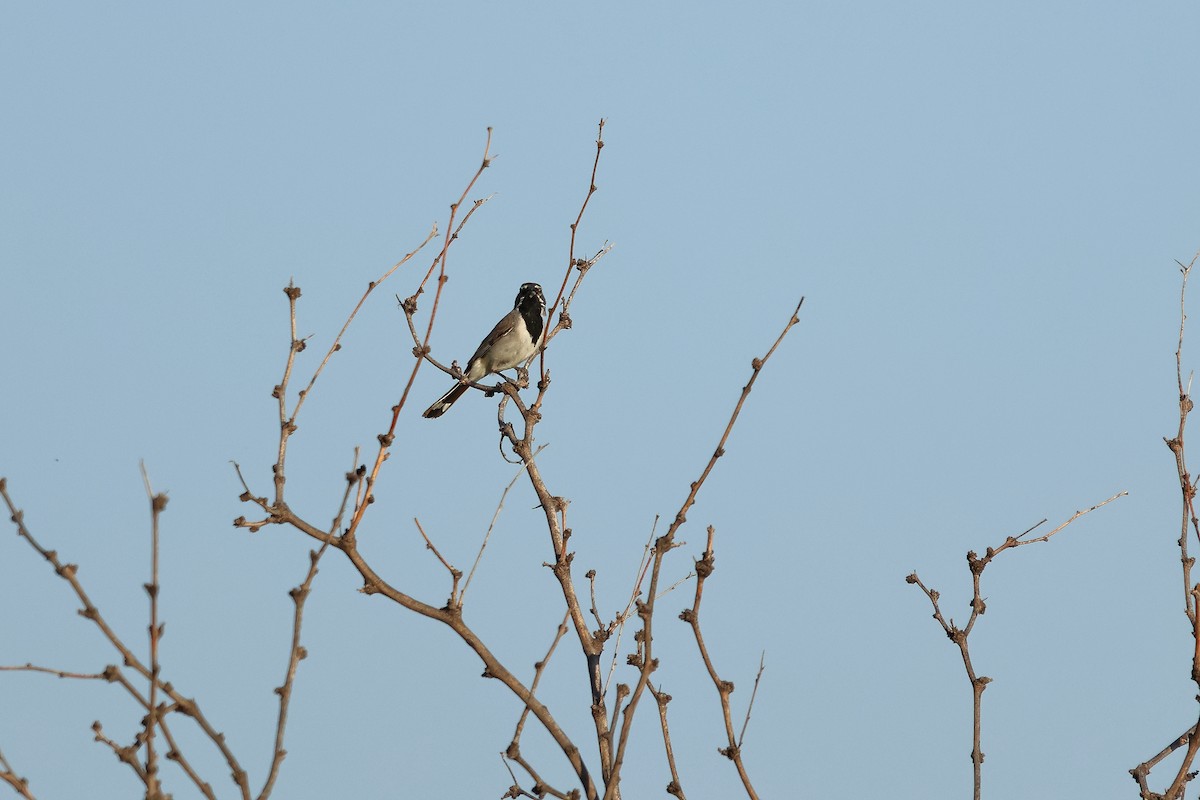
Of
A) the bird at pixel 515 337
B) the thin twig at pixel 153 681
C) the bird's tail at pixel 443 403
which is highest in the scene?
the bird at pixel 515 337

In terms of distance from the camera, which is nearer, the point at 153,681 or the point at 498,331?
the point at 153,681

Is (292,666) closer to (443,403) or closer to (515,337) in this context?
(443,403)

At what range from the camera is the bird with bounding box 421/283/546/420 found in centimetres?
1216

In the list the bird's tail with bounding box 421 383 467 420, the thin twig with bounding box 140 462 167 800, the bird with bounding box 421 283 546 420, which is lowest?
the thin twig with bounding box 140 462 167 800

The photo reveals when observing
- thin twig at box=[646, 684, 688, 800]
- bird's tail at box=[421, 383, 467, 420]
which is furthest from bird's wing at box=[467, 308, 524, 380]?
thin twig at box=[646, 684, 688, 800]

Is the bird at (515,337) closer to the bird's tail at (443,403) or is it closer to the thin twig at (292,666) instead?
the bird's tail at (443,403)

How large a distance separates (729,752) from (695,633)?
1.08 feet

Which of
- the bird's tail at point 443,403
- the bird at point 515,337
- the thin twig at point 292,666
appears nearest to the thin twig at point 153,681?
the thin twig at point 292,666

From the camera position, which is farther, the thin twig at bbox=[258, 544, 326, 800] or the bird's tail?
the bird's tail

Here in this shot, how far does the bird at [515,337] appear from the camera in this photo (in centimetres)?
1216

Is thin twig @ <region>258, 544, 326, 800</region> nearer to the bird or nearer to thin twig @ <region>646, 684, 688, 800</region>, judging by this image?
thin twig @ <region>646, 684, 688, 800</region>

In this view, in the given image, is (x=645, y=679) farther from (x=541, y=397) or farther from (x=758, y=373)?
(x=541, y=397)

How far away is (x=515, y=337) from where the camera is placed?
12164 mm

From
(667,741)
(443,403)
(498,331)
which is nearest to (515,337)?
(498,331)
